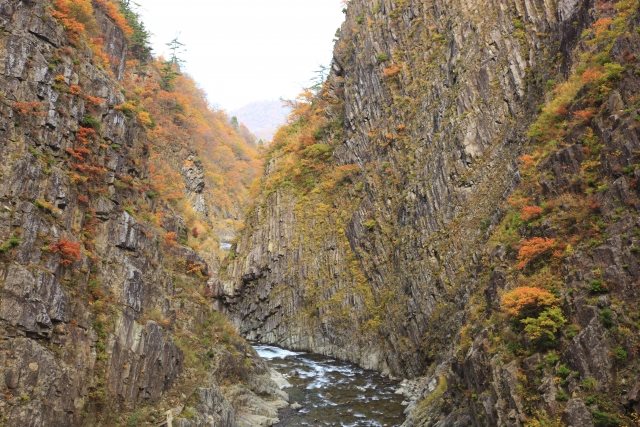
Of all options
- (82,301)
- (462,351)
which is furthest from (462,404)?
(82,301)

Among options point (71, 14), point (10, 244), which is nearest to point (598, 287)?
point (10, 244)

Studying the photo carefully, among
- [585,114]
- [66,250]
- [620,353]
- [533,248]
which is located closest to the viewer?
[620,353]

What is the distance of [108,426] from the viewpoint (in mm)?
21250

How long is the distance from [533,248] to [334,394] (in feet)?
65.9

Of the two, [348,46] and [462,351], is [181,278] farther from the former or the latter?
[348,46]

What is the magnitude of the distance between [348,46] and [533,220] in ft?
138

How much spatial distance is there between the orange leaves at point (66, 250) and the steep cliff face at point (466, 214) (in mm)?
18143

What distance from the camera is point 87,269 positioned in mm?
23625

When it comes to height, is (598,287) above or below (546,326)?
above

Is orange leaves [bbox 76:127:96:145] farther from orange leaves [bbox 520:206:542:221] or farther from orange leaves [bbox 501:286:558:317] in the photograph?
orange leaves [bbox 520:206:542:221]

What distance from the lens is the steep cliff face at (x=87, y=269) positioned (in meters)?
19.7

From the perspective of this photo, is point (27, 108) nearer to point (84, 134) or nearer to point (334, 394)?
point (84, 134)

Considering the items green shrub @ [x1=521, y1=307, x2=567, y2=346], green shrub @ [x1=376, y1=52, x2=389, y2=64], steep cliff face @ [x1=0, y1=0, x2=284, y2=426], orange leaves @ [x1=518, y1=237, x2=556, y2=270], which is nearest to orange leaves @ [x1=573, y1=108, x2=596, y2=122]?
orange leaves @ [x1=518, y1=237, x2=556, y2=270]

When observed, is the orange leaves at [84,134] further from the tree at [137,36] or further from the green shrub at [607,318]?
the tree at [137,36]
